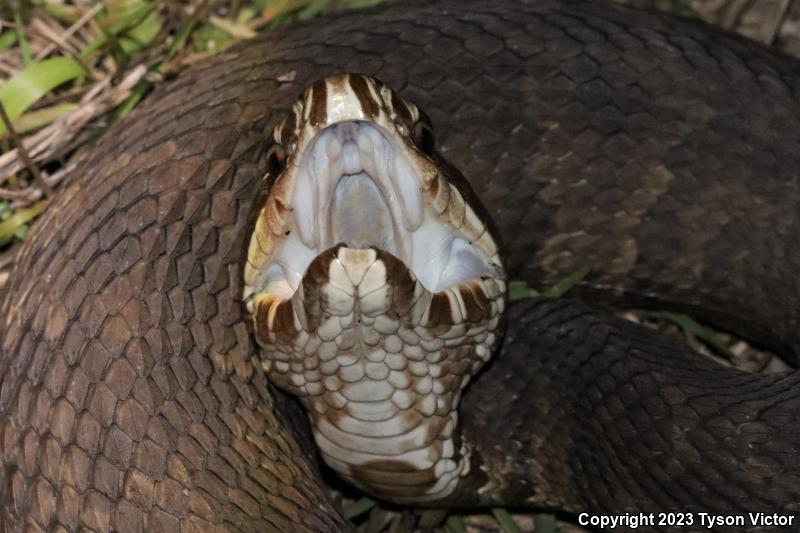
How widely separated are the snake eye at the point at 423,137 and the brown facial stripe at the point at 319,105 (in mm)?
233

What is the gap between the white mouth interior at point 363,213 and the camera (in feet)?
8.87

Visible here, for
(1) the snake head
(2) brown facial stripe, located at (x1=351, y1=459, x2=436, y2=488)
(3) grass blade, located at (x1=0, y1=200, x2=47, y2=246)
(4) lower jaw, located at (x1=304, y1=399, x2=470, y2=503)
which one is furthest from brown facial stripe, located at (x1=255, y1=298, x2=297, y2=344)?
(3) grass blade, located at (x1=0, y1=200, x2=47, y2=246)

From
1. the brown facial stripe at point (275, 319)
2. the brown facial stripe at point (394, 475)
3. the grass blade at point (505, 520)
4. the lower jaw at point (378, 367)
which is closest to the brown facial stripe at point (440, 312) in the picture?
the lower jaw at point (378, 367)

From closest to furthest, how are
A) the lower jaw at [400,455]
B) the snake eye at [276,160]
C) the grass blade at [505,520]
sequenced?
the snake eye at [276,160], the lower jaw at [400,455], the grass blade at [505,520]

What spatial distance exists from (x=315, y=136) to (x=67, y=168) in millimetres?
1540

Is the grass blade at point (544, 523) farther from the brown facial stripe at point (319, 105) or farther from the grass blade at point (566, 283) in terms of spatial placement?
the brown facial stripe at point (319, 105)

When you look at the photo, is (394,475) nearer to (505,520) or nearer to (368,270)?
(505,520)

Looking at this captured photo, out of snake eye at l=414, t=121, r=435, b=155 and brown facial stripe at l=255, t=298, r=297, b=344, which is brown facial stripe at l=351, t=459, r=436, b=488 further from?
snake eye at l=414, t=121, r=435, b=155

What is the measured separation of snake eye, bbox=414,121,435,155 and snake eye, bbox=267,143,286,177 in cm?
32

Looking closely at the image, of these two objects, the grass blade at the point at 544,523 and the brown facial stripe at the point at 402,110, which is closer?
the brown facial stripe at the point at 402,110

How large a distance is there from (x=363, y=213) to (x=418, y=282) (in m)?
0.29

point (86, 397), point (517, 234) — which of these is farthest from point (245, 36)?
point (86, 397)

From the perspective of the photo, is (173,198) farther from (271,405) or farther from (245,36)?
(245,36)

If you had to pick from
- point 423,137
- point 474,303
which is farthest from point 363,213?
point 474,303
